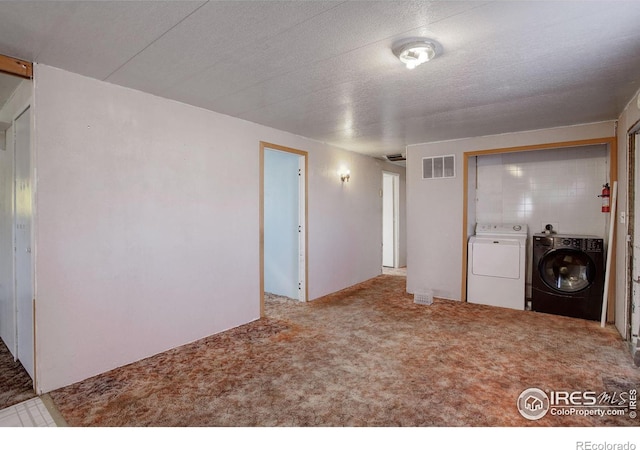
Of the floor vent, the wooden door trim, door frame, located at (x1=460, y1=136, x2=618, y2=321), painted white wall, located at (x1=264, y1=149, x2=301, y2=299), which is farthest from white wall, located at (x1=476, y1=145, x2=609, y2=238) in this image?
the wooden door trim

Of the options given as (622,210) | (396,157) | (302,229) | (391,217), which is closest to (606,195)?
(622,210)

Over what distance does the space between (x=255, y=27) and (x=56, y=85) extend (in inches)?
63.8

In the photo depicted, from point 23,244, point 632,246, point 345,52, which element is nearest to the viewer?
point 345,52

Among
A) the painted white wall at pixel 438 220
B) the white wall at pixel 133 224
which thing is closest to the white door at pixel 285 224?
the white wall at pixel 133 224

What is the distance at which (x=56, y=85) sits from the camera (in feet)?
7.79

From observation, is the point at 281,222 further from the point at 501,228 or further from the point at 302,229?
the point at 501,228

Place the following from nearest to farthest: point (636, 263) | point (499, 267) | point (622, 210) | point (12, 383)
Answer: point (12, 383), point (636, 263), point (622, 210), point (499, 267)

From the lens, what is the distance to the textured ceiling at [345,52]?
66.6 inches

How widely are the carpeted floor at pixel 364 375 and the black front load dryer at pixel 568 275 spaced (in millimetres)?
189

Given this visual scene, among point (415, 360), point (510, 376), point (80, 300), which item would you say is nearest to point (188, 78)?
point (80, 300)

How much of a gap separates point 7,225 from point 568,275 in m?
6.04

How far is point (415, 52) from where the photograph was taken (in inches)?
80.9

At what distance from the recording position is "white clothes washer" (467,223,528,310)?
4234 mm
